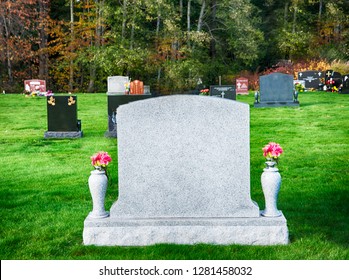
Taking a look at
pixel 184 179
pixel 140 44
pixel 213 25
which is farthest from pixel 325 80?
pixel 184 179

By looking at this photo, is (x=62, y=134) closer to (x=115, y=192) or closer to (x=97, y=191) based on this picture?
(x=115, y=192)

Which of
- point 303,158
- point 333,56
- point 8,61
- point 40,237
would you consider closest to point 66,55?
point 8,61

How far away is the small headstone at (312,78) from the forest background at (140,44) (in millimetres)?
2927

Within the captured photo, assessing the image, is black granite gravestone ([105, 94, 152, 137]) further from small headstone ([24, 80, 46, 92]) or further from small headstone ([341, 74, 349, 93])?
small headstone ([24, 80, 46, 92])

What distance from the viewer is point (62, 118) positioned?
16.6m

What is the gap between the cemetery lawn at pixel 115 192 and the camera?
653 centimetres

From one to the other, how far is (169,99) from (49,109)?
1044 cm

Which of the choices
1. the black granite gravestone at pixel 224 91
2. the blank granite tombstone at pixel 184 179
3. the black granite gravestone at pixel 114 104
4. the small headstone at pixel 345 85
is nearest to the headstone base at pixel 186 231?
the blank granite tombstone at pixel 184 179

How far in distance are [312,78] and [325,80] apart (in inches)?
49.1

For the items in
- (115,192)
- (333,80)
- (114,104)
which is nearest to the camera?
(115,192)

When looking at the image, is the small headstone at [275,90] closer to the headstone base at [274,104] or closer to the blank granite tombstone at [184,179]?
the headstone base at [274,104]

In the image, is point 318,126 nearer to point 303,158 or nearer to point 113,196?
point 303,158

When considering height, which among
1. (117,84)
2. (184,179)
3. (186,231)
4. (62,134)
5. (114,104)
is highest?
(117,84)

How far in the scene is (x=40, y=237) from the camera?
7207 mm
